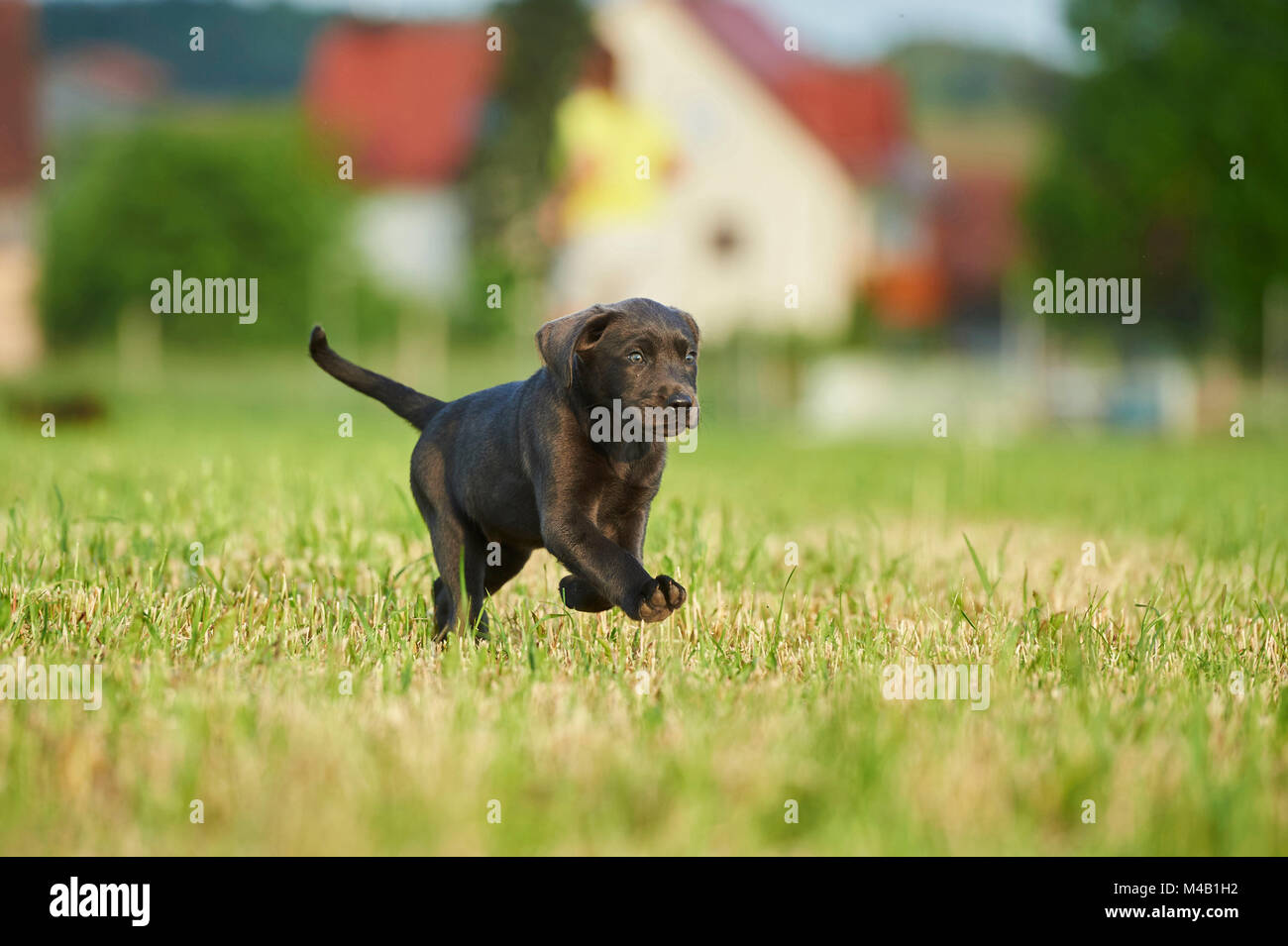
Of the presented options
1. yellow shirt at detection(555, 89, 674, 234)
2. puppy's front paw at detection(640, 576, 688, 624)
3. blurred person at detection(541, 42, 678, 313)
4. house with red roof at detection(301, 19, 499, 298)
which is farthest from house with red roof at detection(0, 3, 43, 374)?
puppy's front paw at detection(640, 576, 688, 624)

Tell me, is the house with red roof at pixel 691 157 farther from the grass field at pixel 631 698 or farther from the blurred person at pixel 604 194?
the grass field at pixel 631 698

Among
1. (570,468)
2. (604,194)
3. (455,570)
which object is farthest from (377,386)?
(604,194)

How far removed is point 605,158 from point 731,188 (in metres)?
3.21

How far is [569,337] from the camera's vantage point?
3.89m

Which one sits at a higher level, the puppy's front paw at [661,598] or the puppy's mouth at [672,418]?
the puppy's mouth at [672,418]

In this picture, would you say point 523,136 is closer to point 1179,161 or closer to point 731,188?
point 731,188

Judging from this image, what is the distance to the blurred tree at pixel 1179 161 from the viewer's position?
81.7ft

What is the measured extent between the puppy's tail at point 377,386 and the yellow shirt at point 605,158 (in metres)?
27.2

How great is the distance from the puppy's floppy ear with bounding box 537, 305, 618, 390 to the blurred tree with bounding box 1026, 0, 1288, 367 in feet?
78.2

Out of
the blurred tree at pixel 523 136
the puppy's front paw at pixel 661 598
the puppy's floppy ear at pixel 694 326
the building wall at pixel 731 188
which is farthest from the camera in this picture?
the building wall at pixel 731 188

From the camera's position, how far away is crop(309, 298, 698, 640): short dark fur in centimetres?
384

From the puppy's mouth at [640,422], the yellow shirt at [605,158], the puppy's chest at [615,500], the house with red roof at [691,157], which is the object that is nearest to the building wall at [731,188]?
the house with red roof at [691,157]

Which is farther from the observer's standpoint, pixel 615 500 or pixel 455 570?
pixel 455 570

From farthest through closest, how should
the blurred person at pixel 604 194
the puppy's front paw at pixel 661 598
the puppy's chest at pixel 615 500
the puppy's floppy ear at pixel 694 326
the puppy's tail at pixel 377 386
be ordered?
the blurred person at pixel 604 194, the puppy's tail at pixel 377 386, the puppy's floppy ear at pixel 694 326, the puppy's chest at pixel 615 500, the puppy's front paw at pixel 661 598
